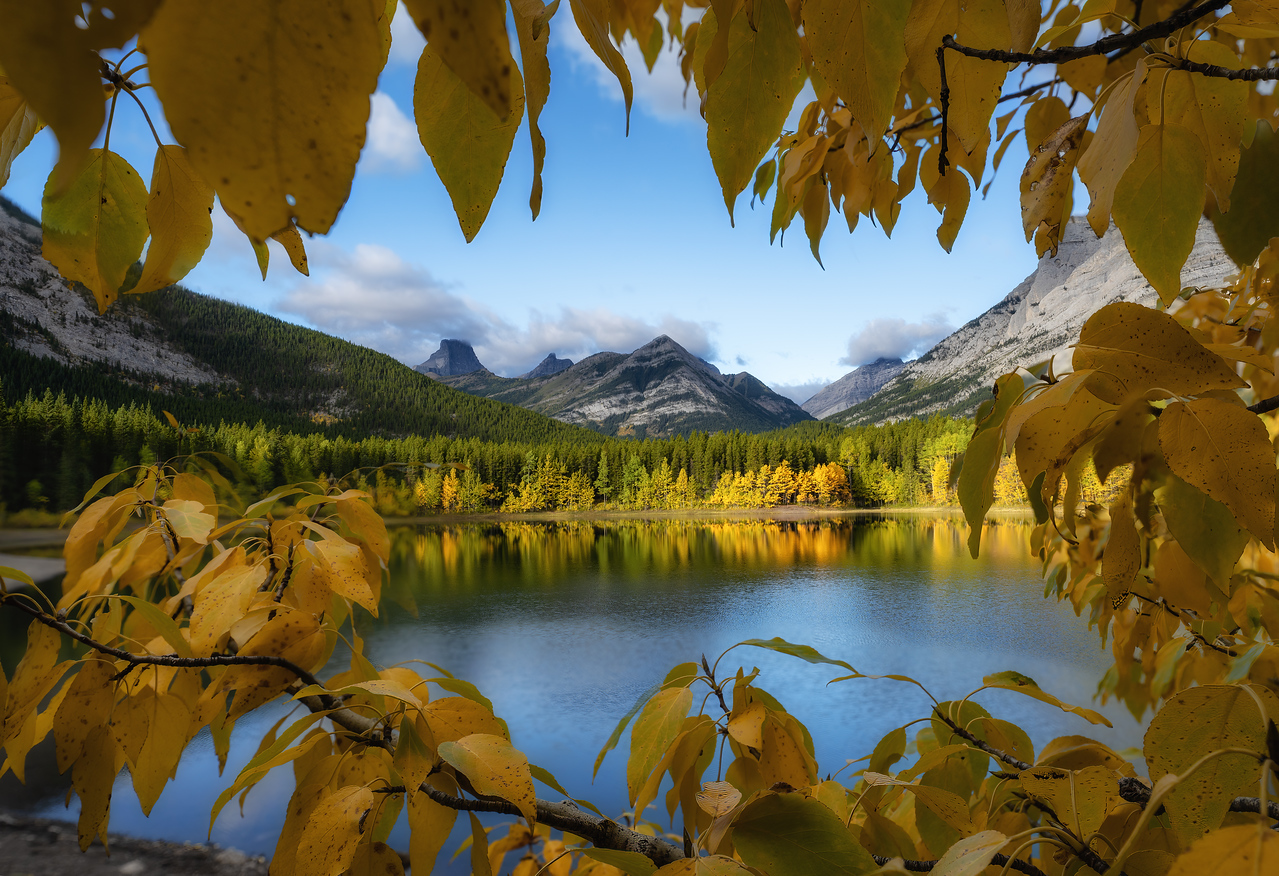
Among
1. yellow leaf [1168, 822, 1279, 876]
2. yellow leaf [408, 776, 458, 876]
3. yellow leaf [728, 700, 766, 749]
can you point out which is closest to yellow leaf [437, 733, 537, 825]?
yellow leaf [408, 776, 458, 876]

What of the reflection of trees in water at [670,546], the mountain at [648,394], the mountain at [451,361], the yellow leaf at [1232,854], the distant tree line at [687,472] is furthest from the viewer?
the mountain at [451,361]

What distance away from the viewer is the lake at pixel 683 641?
7.02m

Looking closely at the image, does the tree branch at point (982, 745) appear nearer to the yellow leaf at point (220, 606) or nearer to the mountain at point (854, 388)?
the yellow leaf at point (220, 606)

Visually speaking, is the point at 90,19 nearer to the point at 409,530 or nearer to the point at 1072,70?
the point at 1072,70

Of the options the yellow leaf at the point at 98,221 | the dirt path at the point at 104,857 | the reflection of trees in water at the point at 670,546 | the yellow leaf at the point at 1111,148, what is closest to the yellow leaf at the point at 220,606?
the yellow leaf at the point at 98,221

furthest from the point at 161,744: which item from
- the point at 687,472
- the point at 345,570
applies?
the point at 687,472

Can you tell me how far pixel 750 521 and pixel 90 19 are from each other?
3155 centimetres

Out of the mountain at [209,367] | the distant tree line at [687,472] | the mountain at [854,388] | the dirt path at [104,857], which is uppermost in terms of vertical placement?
the mountain at [854,388]

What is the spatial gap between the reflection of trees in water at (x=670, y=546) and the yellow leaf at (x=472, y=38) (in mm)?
16328

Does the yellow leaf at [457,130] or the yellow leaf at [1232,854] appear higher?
the yellow leaf at [457,130]

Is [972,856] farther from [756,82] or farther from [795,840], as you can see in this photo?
[756,82]

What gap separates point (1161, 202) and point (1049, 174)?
0.73ft

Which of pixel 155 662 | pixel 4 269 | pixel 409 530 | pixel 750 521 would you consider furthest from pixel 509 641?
pixel 4 269

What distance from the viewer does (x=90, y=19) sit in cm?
7
